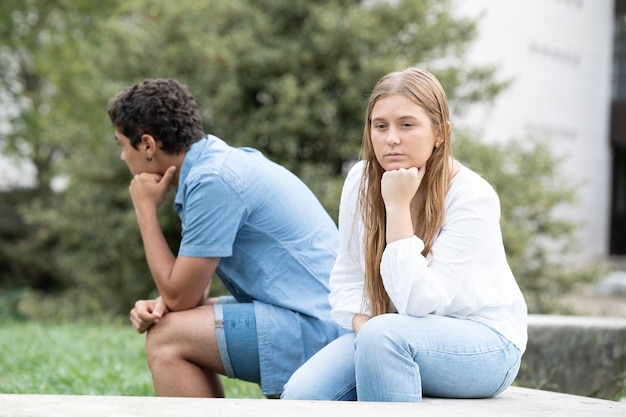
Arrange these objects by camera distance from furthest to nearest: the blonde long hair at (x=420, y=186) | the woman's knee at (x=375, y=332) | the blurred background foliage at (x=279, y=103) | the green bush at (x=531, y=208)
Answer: the green bush at (x=531, y=208), the blurred background foliage at (x=279, y=103), the blonde long hair at (x=420, y=186), the woman's knee at (x=375, y=332)

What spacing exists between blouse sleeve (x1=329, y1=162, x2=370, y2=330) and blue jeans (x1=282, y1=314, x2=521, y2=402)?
0.60 ft

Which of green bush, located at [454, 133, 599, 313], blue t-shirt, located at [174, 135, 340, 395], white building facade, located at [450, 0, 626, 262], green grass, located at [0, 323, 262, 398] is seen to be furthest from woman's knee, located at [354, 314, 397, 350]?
white building facade, located at [450, 0, 626, 262]

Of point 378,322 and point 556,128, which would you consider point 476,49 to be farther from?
point 378,322

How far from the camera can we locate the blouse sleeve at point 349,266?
2.85m

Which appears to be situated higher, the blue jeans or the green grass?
the blue jeans

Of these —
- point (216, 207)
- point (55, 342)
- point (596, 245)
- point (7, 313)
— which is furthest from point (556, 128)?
point (216, 207)

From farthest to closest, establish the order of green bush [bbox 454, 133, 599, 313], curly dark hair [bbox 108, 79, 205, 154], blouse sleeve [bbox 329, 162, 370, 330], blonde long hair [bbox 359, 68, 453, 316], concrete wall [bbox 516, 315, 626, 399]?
green bush [bbox 454, 133, 599, 313], concrete wall [bbox 516, 315, 626, 399], curly dark hair [bbox 108, 79, 205, 154], blouse sleeve [bbox 329, 162, 370, 330], blonde long hair [bbox 359, 68, 453, 316]

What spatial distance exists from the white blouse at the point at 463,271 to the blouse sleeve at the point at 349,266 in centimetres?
6

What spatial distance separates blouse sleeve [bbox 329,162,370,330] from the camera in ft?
9.34

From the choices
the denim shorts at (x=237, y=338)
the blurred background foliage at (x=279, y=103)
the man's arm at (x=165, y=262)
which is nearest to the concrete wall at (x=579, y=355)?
the denim shorts at (x=237, y=338)

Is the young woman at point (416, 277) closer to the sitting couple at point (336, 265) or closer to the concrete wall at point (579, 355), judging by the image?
the sitting couple at point (336, 265)

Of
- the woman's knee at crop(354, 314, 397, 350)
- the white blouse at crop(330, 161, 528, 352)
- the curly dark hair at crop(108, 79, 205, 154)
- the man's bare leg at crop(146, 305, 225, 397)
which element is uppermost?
the curly dark hair at crop(108, 79, 205, 154)

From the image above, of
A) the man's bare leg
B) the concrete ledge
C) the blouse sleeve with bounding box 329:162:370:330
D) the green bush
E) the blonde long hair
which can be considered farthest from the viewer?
the green bush

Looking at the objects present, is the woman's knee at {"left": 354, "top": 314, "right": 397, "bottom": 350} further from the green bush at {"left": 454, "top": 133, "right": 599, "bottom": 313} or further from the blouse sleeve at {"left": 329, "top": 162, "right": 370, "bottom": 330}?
the green bush at {"left": 454, "top": 133, "right": 599, "bottom": 313}
